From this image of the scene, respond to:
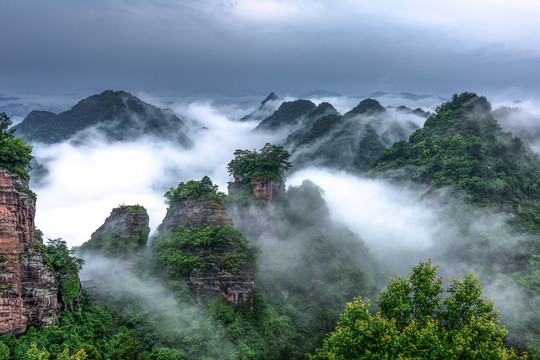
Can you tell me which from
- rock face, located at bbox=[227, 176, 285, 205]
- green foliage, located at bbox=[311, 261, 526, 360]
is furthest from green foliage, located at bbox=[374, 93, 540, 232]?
green foliage, located at bbox=[311, 261, 526, 360]

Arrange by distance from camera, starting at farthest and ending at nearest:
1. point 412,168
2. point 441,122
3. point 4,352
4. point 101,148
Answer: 1. point 101,148
2. point 441,122
3. point 412,168
4. point 4,352

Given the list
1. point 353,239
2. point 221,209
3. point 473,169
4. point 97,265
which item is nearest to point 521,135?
point 473,169

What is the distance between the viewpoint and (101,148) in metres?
147

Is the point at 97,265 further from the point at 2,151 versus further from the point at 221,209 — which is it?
the point at 2,151

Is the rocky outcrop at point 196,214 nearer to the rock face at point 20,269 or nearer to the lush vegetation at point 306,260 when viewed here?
the lush vegetation at point 306,260

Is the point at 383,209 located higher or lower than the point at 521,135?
lower

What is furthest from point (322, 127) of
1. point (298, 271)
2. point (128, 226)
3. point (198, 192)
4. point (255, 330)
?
point (255, 330)

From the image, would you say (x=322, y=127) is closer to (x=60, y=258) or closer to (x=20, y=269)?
(x=60, y=258)

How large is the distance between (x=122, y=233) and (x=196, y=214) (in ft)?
36.3

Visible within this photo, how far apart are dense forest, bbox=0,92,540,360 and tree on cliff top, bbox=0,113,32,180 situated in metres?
0.11

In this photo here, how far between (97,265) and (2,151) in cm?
2237

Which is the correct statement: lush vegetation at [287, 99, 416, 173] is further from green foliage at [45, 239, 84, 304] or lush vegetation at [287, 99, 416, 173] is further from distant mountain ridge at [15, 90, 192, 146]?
green foliage at [45, 239, 84, 304]

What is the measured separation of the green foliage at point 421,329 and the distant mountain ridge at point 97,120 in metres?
143

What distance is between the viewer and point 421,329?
783 inches
